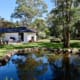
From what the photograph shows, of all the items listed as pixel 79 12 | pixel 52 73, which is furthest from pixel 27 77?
pixel 79 12

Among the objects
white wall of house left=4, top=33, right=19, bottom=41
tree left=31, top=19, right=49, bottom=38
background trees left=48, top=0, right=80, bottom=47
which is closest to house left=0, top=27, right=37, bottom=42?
white wall of house left=4, top=33, right=19, bottom=41

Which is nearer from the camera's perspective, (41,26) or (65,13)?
(65,13)

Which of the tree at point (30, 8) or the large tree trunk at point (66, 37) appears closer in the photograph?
the large tree trunk at point (66, 37)

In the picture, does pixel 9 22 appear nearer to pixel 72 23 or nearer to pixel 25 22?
pixel 25 22

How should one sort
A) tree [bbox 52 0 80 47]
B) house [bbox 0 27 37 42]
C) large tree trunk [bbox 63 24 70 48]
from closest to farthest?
1. tree [bbox 52 0 80 47]
2. large tree trunk [bbox 63 24 70 48]
3. house [bbox 0 27 37 42]

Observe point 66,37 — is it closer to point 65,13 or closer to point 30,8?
point 65,13

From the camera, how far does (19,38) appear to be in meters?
59.9

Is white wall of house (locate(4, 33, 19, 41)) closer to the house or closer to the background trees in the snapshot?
the house

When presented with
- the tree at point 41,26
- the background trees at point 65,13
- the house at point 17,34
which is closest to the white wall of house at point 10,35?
the house at point 17,34

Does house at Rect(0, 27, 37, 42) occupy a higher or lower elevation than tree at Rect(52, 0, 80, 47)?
lower

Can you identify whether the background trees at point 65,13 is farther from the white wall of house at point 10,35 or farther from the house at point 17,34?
the white wall of house at point 10,35

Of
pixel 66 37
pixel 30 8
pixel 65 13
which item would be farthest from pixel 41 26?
pixel 65 13

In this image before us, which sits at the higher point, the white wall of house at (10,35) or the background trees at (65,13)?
the background trees at (65,13)

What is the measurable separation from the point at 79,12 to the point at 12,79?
88.5 feet
